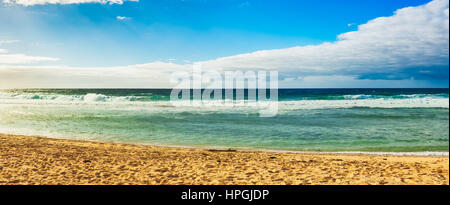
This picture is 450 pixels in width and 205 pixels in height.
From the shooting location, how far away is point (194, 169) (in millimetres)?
6984

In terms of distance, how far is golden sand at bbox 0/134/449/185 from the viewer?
6023 millimetres

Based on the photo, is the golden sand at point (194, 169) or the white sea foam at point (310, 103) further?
the white sea foam at point (310, 103)

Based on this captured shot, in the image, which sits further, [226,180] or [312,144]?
[312,144]

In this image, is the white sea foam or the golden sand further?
the white sea foam

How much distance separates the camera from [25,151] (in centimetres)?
862

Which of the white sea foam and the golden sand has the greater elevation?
the white sea foam

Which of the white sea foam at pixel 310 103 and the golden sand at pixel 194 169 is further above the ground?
the white sea foam at pixel 310 103

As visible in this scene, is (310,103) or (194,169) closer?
(194,169)

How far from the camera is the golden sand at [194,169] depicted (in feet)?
19.8

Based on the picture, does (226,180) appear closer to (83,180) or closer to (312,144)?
(83,180)

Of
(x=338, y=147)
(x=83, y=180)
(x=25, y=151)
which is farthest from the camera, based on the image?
(x=338, y=147)

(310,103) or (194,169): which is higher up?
(310,103)
